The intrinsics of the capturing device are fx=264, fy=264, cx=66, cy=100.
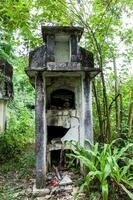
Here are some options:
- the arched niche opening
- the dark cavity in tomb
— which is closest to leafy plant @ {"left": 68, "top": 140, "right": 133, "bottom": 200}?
the dark cavity in tomb

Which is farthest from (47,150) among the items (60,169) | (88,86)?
(88,86)

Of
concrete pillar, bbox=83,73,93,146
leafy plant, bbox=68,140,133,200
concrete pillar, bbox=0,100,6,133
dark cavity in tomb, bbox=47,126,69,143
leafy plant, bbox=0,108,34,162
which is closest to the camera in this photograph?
leafy plant, bbox=68,140,133,200

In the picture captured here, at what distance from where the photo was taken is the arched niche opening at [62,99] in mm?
6457

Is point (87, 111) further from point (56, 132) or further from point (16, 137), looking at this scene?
point (16, 137)

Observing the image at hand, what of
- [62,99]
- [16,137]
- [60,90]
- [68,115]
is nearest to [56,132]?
[68,115]

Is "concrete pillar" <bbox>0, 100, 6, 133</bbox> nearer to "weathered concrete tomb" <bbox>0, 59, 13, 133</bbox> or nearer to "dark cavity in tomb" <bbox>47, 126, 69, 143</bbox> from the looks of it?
"weathered concrete tomb" <bbox>0, 59, 13, 133</bbox>

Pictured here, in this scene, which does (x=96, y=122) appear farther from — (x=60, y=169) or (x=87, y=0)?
(x=87, y=0)

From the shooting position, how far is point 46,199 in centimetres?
487

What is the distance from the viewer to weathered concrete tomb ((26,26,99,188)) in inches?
215

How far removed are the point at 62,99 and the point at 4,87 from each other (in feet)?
10.9

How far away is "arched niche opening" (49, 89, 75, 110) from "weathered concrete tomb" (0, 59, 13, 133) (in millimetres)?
2699

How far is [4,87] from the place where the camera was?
358 inches

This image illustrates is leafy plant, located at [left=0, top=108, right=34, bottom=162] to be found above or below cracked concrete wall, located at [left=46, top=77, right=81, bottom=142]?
below

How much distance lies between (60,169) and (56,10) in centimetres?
376
